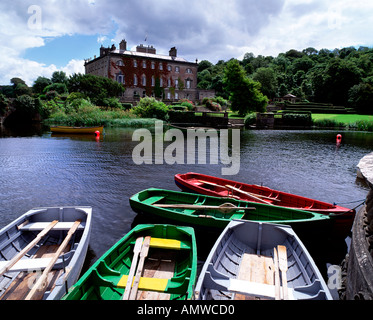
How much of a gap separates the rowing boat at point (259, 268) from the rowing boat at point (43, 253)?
11.1 ft

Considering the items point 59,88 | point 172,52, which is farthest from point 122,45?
point 59,88

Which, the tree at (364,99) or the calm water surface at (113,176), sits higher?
the tree at (364,99)

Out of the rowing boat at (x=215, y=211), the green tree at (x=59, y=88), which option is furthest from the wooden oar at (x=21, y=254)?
the green tree at (x=59, y=88)

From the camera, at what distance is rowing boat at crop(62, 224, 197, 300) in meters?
5.76

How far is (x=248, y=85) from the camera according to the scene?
62.7 metres

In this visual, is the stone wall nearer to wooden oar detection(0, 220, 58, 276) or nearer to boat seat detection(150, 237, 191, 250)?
boat seat detection(150, 237, 191, 250)

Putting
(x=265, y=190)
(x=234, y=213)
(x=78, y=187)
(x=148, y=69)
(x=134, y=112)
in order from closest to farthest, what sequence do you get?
(x=234, y=213) < (x=265, y=190) < (x=78, y=187) < (x=134, y=112) < (x=148, y=69)

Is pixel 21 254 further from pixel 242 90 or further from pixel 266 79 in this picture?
pixel 266 79

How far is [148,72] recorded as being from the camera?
75.6m

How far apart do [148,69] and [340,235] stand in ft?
241

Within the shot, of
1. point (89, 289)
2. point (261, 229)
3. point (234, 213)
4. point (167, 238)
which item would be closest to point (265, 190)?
point (234, 213)

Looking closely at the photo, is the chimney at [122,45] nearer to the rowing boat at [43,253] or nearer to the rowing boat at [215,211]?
the rowing boat at [215,211]

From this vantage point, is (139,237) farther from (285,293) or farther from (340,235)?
(340,235)

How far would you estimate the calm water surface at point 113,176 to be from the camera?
498 inches
